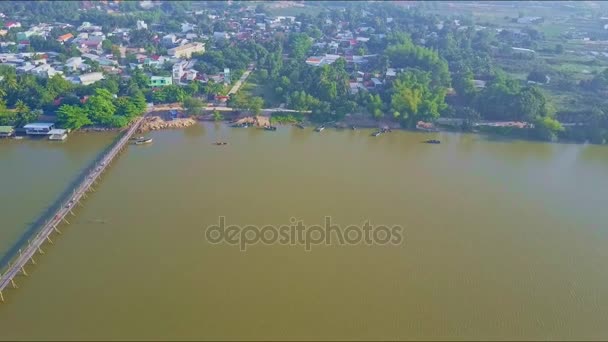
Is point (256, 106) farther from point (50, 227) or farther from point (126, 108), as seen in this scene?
point (50, 227)

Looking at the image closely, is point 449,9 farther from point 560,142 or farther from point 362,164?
point 362,164

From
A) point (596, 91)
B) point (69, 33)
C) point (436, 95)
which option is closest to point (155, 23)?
point (69, 33)

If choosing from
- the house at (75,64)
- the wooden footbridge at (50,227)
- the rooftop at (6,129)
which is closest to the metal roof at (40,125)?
the rooftop at (6,129)

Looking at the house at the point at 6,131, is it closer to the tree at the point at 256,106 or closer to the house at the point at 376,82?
the tree at the point at 256,106

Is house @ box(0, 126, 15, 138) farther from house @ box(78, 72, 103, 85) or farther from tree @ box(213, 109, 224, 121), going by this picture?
tree @ box(213, 109, 224, 121)

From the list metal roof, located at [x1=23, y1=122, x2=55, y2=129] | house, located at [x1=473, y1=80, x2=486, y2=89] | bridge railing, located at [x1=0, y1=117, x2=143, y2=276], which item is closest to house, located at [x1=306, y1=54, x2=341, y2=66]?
house, located at [x1=473, y1=80, x2=486, y2=89]

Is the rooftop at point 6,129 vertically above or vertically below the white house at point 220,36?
below
